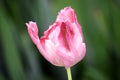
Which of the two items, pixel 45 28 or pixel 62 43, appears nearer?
pixel 62 43

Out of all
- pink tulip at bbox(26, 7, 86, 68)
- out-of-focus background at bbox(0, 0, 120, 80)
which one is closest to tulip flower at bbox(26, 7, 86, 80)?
pink tulip at bbox(26, 7, 86, 68)

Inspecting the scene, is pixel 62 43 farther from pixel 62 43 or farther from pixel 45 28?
pixel 45 28

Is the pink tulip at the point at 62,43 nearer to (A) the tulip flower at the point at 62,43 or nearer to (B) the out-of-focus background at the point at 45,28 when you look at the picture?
(A) the tulip flower at the point at 62,43

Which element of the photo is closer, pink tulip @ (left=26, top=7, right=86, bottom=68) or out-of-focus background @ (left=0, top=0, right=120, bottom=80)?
pink tulip @ (left=26, top=7, right=86, bottom=68)

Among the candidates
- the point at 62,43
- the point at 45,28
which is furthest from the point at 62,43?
the point at 45,28

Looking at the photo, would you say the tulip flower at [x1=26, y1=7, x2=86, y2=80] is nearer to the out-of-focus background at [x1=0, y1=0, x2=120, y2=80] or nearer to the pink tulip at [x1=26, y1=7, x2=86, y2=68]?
the pink tulip at [x1=26, y1=7, x2=86, y2=68]

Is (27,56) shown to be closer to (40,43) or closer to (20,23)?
(20,23)
